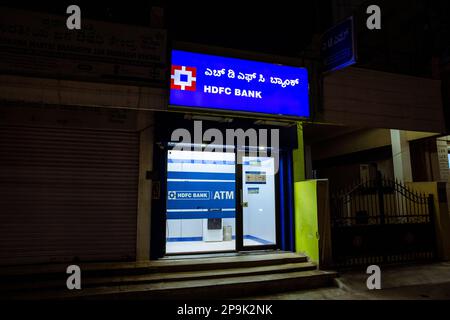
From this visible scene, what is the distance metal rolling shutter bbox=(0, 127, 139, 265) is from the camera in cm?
553

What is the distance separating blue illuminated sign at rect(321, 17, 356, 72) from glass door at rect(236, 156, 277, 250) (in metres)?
2.71

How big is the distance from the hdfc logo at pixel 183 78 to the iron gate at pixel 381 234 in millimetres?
4147

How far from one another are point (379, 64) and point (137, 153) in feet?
24.9

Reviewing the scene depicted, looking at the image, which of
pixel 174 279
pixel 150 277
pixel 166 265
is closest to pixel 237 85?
pixel 166 265

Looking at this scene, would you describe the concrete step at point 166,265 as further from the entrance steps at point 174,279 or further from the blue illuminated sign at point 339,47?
the blue illuminated sign at point 339,47

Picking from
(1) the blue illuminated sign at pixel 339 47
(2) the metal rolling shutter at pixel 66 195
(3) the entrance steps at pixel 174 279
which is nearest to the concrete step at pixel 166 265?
(3) the entrance steps at pixel 174 279

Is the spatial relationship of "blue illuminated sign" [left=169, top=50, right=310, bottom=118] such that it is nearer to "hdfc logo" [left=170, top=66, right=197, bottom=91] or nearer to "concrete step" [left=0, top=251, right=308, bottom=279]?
"hdfc logo" [left=170, top=66, right=197, bottom=91]

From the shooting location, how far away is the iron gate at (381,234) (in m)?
6.67

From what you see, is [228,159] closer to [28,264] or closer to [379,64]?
[28,264]

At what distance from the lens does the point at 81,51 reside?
562cm

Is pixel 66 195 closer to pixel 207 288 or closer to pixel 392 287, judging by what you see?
pixel 207 288

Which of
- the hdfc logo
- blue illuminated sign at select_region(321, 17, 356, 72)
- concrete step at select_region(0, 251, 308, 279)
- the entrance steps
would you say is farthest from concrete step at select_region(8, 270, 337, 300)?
blue illuminated sign at select_region(321, 17, 356, 72)

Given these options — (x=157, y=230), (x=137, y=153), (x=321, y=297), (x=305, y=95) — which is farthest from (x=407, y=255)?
(x=137, y=153)

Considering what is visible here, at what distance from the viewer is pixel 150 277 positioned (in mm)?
5254
